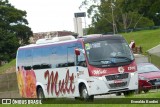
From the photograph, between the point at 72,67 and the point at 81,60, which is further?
the point at 72,67

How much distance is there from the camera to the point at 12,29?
309ft

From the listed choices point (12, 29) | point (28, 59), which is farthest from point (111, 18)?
point (28, 59)

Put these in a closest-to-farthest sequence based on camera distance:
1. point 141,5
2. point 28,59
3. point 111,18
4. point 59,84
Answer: point 59,84, point 28,59, point 141,5, point 111,18

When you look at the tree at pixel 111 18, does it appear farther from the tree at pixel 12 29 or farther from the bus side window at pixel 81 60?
the bus side window at pixel 81 60

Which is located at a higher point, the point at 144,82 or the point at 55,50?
the point at 55,50

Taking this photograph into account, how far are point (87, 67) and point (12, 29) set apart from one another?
72.2 meters

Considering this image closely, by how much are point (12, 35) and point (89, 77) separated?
66.5 m

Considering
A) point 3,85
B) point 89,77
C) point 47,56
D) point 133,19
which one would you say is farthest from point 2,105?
point 133,19

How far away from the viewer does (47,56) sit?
26969 mm

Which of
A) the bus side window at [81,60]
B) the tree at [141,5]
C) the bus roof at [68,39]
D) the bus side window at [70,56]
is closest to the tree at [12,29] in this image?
the tree at [141,5]

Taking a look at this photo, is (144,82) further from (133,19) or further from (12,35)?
(133,19)

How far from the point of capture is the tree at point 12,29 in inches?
3460

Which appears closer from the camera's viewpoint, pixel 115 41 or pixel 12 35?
pixel 115 41

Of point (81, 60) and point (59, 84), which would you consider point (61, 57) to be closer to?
point (59, 84)
